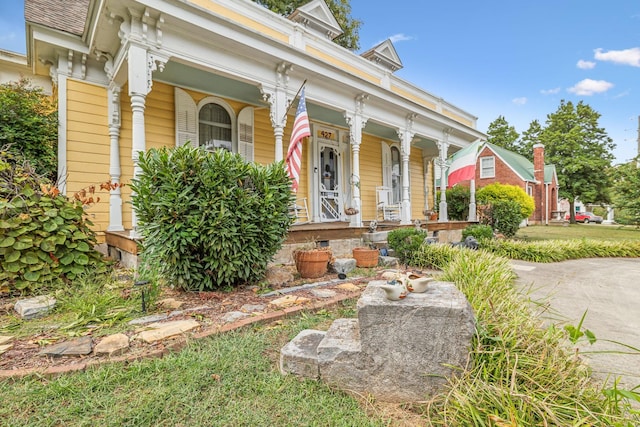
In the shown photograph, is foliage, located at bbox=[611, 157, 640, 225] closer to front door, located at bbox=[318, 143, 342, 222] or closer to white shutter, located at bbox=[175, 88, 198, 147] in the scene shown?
front door, located at bbox=[318, 143, 342, 222]

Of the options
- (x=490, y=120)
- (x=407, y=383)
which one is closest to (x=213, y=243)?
(x=407, y=383)

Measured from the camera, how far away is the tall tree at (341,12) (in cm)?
1204

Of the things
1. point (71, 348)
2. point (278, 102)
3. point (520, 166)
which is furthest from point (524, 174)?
point (71, 348)

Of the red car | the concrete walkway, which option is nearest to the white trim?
the concrete walkway

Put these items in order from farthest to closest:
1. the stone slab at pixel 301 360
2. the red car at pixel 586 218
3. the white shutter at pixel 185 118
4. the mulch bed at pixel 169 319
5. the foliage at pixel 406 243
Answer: the red car at pixel 586 218
the white shutter at pixel 185 118
the foliage at pixel 406 243
the mulch bed at pixel 169 319
the stone slab at pixel 301 360

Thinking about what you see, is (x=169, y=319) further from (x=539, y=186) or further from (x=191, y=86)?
(x=539, y=186)

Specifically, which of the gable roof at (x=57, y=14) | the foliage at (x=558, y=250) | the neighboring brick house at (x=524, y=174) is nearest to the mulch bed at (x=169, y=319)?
the gable roof at (x=57, y=14)

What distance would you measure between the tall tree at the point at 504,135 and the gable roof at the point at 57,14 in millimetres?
31586

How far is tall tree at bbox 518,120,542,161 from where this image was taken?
2694cm

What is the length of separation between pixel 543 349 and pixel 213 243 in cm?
300

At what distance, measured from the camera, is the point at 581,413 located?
139 centimetres

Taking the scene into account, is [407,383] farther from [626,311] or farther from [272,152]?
[272,152]

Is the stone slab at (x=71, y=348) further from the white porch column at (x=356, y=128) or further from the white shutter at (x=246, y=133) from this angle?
the white porch column at (x=356, y=128)

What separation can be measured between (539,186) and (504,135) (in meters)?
9.38
